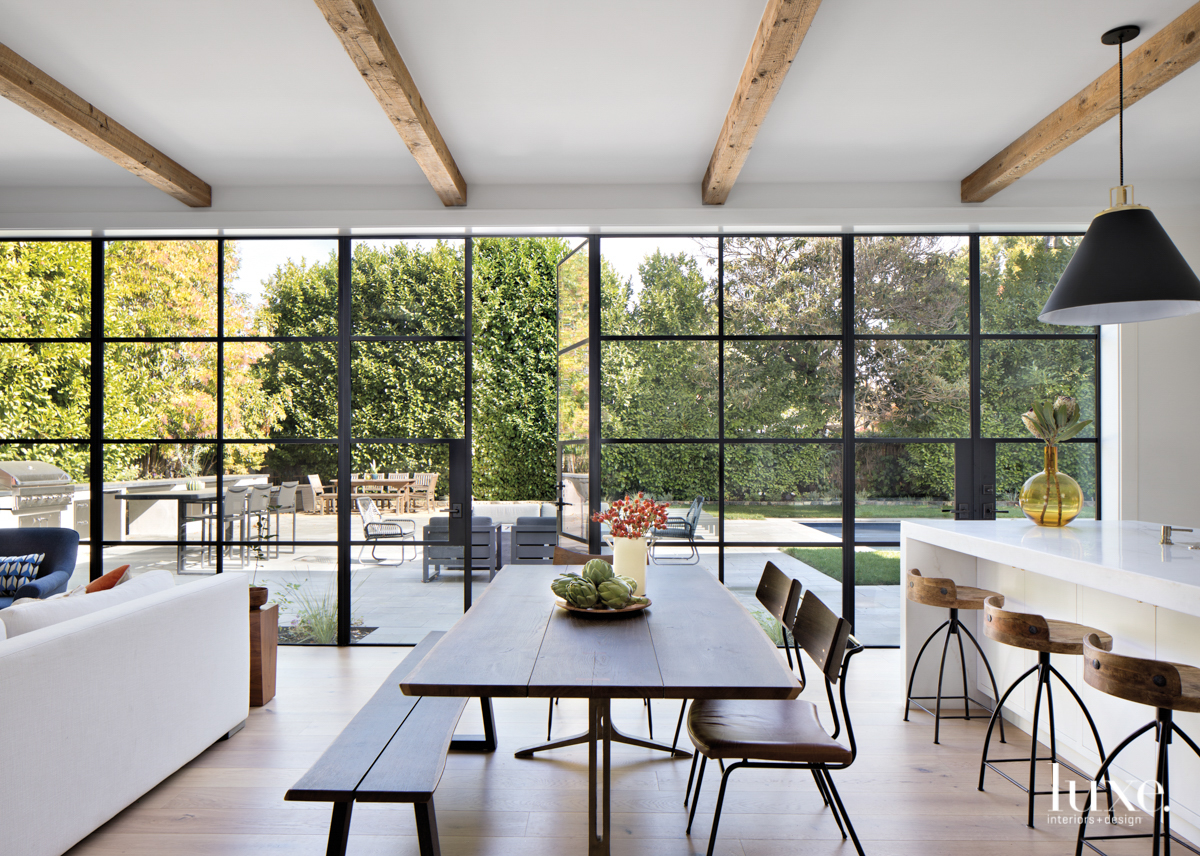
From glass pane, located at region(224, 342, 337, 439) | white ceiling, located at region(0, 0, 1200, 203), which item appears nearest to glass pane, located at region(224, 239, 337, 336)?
glass pane, located at region(224, 342, 337, 439)

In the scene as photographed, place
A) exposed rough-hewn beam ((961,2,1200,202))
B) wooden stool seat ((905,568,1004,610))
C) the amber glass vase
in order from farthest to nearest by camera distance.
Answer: the amber glass vase
wooden stool seat ((905,568,1004,610))
exposed rough-hewn beam ((961,2,1200,202))

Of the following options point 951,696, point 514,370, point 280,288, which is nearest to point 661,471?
point 951,696

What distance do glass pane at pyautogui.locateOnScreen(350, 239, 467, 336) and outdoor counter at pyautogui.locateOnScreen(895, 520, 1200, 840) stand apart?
3095mm

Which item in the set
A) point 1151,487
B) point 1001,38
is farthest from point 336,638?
point 1151,487

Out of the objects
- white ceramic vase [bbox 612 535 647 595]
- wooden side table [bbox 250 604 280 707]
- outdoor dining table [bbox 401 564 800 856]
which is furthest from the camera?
wooden side table [bbox 250 604 280 707]

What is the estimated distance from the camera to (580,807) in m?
2.58

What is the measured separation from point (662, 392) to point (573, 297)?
3.03 ft

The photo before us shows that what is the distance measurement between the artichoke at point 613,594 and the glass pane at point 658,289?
7.98ft

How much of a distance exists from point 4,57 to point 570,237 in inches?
113

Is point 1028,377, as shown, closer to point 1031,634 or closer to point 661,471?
point 661,471

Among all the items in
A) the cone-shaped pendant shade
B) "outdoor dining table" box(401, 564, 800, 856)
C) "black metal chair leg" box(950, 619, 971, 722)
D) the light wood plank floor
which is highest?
the cone-shaped pendant shade

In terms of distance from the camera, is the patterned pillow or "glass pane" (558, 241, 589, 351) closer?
the patterned pillow

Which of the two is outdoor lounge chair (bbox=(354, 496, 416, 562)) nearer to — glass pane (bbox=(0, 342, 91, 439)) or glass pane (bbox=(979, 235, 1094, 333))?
glass pane (bbox=(0, 342, 91, 439))

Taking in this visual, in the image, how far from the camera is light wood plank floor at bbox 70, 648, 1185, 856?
233 cm
